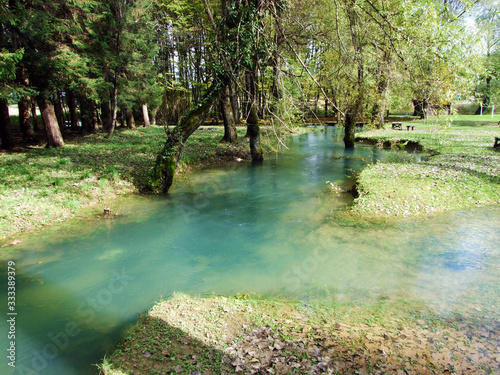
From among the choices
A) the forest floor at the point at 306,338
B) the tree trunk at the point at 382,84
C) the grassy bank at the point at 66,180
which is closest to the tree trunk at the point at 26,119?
the grassy bank at the point at 66,180

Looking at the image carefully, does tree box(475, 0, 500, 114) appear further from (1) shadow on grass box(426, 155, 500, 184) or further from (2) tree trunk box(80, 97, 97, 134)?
(2) tree trunk box(80, 97, 97, 134)

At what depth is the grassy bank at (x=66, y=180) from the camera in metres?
8.88

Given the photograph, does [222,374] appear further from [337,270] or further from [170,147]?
[170,147]

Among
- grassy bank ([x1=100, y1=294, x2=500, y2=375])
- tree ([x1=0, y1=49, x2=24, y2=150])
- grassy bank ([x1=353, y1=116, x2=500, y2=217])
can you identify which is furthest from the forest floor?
tree ([x1=0, y1=49, x2=24, y2=150])

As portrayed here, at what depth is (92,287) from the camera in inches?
246

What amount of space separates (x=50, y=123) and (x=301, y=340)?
17654 mm

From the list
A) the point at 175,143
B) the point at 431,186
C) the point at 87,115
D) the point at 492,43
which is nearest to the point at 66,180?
the point at 175,143

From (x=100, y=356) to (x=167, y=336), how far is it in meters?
1.00

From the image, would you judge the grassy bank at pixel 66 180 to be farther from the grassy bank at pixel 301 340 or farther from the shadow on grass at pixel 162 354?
the grassy bank at pixel 301 340

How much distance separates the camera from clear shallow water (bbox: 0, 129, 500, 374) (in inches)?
204

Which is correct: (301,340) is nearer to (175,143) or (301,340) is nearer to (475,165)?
(175,143)

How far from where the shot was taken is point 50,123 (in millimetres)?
16672

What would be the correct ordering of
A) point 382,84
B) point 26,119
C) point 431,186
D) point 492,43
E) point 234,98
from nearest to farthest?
1. point 431,186
2. point 382,84
3. point 26,119
4. point 234,98
5. point 492,43

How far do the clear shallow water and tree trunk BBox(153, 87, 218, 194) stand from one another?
4.09ft
